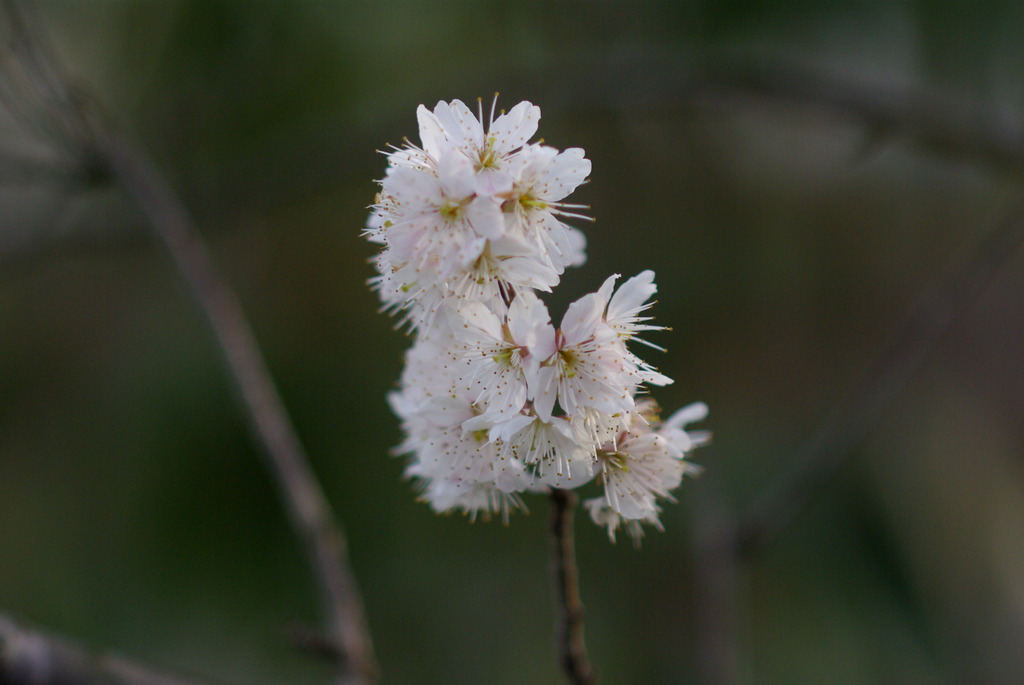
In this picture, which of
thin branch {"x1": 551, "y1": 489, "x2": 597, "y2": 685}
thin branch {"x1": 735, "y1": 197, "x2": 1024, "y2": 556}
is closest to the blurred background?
thin branch {"x1": 735, "y1": 197, "x2": 1024, "y2": 556}

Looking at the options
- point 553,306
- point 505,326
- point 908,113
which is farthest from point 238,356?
point 908,113

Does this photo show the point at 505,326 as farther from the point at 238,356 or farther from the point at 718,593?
the point at 718,593

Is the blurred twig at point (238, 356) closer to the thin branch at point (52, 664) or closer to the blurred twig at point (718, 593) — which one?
the thin branch at point (52, 664)

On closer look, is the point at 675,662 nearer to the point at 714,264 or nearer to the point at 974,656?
the point at 974,656

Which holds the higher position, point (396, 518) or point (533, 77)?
point (533, 77)

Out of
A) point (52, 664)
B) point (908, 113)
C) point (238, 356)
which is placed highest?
point (908, 113)

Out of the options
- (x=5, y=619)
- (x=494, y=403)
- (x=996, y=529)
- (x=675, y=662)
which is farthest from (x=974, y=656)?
(x=5, y=619)

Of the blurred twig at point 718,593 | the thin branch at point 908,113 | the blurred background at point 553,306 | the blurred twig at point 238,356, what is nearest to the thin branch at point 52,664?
the blurred twig at point 238,356

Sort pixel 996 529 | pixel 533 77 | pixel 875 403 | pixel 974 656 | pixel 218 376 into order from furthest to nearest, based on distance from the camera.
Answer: pixel 218 376 < pixel 996 529 < pixel 974 656 < pixel 533 77 < pixel 875 403
